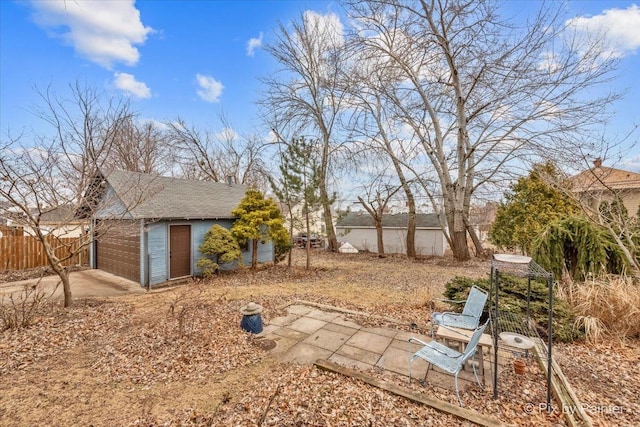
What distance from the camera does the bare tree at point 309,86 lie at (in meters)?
14.3

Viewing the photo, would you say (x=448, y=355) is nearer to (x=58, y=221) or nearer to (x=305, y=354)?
(x=305, y=354)

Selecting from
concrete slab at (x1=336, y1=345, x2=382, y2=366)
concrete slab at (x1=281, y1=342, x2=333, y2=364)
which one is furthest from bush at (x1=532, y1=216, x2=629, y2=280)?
concrete slab at (x1=281, y1=342, x2=333, y2=364)

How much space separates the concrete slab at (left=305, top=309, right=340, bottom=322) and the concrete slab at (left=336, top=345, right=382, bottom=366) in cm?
119

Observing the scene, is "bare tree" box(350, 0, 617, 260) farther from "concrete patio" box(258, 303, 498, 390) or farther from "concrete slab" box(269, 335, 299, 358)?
"concrete slab" box(269, 335, 299, 358)

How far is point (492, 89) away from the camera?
36.1 feet

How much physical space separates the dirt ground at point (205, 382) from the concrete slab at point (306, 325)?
→ 71cm

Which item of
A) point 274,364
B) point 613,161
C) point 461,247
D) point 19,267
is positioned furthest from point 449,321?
point 19,267

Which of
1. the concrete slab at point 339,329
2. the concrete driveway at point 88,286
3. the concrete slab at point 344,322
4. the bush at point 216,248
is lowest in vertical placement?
the concrete driveway at point 88,286

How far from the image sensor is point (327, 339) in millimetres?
4367

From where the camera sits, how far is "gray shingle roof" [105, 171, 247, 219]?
27.5 feet

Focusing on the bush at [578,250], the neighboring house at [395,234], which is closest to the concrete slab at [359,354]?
the bush at [578,250]

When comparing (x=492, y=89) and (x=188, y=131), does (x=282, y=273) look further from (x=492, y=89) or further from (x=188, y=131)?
(x=188, y=131)

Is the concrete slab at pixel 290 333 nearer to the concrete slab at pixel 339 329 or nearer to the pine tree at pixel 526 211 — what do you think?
the concrete slab at pixel 339 329

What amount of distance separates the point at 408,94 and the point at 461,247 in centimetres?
742
